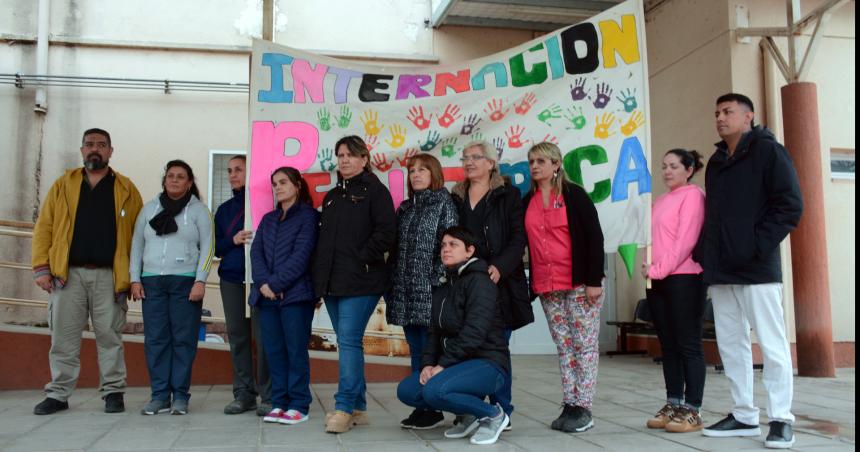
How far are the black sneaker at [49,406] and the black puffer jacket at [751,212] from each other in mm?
4427

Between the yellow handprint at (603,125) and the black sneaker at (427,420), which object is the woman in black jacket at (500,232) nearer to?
the black sneaker at (427,420)

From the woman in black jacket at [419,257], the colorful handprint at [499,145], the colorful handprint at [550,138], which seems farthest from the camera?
the colorful handprint at [499,145]

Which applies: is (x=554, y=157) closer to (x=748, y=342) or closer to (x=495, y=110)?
(x=495, y=110)

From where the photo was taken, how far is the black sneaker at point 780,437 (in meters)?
3.72

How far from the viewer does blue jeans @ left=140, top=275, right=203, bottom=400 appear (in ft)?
16.6

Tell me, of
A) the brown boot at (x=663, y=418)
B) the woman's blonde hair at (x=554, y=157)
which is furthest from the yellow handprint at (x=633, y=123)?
the brown boot at (x=663, y=418)

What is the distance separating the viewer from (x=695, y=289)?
4316mm

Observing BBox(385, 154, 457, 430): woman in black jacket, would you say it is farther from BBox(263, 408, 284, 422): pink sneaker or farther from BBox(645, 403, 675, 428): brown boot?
BBox(645, 403, 675, 428): brown boot

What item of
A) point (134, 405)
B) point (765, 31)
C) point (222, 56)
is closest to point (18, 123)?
point (222, 56)

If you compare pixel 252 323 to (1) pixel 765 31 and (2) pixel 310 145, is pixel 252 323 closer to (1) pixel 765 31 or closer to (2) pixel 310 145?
(2) pixel 310 145

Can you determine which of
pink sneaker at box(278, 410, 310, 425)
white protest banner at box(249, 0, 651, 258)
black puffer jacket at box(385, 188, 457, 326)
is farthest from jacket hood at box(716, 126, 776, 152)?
pink sneaker at box(278, 410, 310, 425)

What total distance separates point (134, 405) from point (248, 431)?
1586mm

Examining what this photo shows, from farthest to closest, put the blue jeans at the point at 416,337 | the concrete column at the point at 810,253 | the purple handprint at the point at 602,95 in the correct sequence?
the concrete column at the point at 810,253 → the purple handprint at the point at 602,95 → the blue jeans at the point at 416,337

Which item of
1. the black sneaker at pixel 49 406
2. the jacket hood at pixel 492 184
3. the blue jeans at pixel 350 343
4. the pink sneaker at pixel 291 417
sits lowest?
the black sneaker at pixel 49 406
